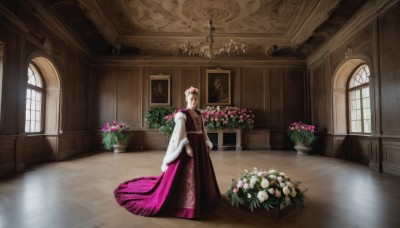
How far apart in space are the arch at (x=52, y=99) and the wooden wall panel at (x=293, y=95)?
336 inches

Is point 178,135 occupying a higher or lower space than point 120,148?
higher

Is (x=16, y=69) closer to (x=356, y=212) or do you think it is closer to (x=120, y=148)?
(x=120, y=148)

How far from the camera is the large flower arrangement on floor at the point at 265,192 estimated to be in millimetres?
2240

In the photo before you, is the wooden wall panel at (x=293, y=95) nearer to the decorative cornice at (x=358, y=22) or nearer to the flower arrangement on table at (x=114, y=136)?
the decorative cornice at (x=358, y=22)

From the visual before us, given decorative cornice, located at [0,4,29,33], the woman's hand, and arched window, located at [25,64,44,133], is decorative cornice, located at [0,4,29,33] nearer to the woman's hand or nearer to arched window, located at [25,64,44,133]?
arched window, located at [25,64,44,133]

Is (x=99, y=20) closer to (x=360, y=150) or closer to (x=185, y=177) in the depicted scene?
(x=185, y=177)

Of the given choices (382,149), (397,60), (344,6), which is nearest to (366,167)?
(382,149)

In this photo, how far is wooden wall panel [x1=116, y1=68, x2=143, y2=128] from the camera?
340 inches

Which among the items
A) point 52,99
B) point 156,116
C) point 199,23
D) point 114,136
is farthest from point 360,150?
point 52,99

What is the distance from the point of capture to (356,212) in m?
2.43

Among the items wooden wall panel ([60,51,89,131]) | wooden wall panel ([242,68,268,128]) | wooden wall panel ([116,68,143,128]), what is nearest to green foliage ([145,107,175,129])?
wooden wall panel ([116,68,143,128])

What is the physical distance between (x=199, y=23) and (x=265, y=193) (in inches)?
257

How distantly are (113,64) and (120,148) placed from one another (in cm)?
373

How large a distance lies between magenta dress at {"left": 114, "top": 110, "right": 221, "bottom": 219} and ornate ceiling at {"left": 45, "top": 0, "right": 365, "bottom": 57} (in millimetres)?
5195
